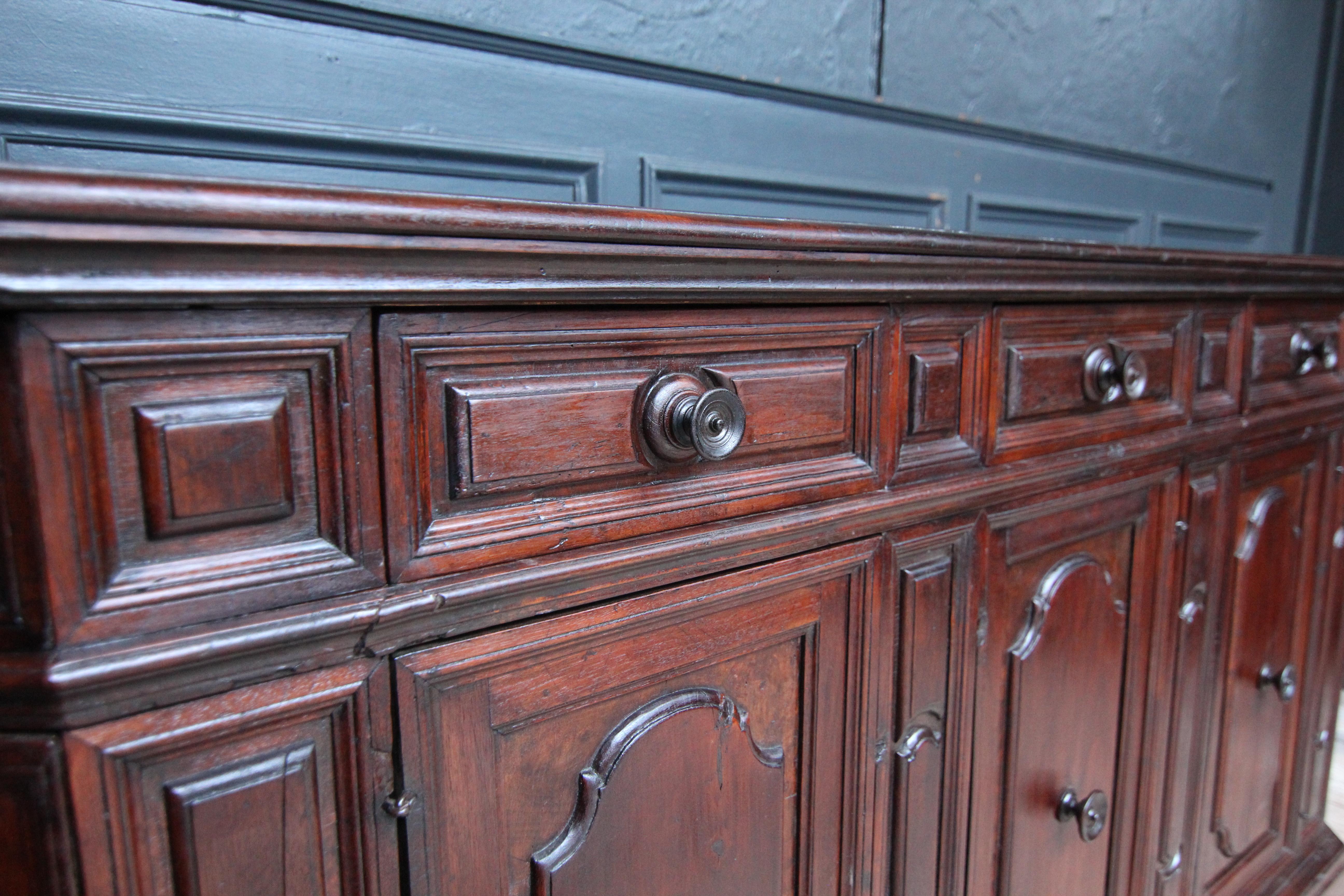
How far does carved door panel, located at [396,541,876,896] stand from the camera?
1.09 feet

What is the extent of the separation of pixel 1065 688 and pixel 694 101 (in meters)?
0.60

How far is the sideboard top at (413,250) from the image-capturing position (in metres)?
0.23

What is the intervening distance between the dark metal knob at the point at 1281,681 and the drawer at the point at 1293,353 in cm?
28

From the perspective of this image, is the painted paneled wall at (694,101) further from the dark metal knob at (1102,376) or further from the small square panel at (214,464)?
the dark metal knob at (1102,376)

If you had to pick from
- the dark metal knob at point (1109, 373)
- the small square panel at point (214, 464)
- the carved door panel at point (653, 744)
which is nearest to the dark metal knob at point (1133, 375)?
the dark metal knob at point (1109, 373)

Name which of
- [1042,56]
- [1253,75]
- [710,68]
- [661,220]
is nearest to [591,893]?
[661,220]

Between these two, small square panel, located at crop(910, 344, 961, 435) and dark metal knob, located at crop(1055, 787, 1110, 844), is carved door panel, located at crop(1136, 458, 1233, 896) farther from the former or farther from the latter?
small square panel, located at crop(910, 344, 961, 435)

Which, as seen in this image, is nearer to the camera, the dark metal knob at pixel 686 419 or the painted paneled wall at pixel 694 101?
the dark metal knob at pixel 686 419

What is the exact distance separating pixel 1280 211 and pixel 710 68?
4.64 ft

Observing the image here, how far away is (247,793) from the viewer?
0.93 feet

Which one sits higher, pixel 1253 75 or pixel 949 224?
pixel 1253 75

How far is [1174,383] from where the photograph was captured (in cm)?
65

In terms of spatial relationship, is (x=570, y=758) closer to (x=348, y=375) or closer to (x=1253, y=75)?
(x=348, y=375)

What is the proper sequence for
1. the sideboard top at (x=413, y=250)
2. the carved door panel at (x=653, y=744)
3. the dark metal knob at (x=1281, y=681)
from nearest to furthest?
1. the sideboard top at (x=413, y=250)
2. the carved door panel at (x=653, y=744)
3. the dark metal knob at (x=1281, y=681)
